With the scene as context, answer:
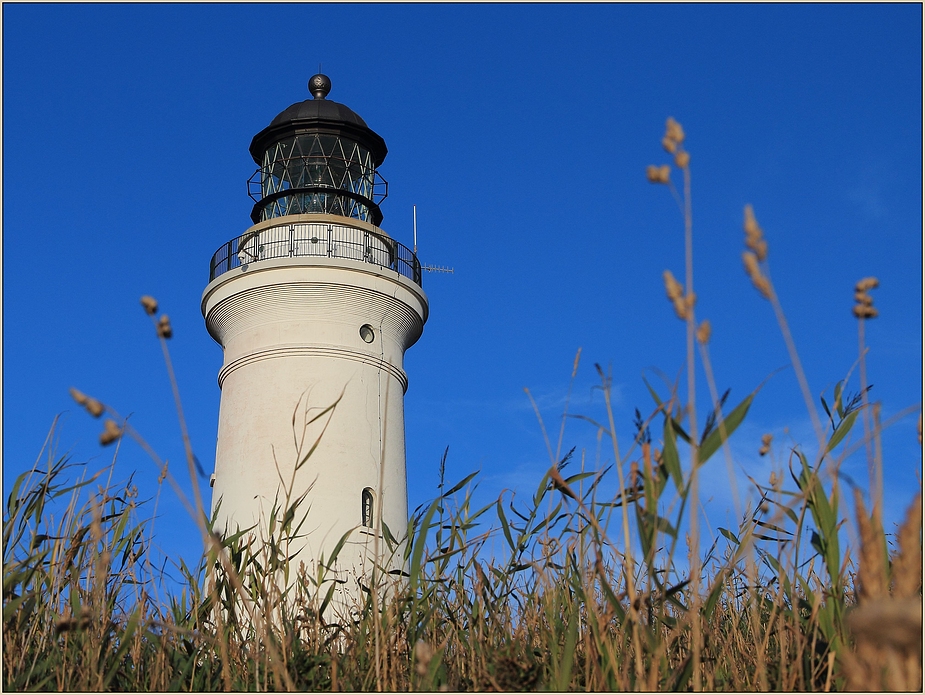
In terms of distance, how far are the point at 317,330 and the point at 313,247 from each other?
4.45 feet

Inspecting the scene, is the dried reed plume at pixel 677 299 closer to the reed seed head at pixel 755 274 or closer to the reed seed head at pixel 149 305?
the reed seed head at pixel 755 274

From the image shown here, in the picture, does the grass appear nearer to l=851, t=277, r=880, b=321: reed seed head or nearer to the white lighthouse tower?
l=851, t=277, r=880, b=321: reed seed head

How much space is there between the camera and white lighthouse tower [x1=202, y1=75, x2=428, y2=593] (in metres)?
11.6

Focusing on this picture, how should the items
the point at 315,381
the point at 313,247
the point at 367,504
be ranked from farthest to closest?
1. the point at 313,247
2. the point at 315,381
3. the point at 367,504

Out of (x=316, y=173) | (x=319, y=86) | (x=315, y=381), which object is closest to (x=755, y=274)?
(x=315, y=381)

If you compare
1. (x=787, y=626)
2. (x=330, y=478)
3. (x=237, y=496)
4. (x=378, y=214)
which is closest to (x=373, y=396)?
(x=330, y=478)

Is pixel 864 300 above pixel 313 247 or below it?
below

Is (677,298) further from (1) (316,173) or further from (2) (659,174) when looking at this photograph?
(1) (316,173)

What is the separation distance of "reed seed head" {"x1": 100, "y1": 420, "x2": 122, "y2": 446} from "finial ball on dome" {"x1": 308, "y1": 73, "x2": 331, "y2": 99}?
Result: 46.1 ft

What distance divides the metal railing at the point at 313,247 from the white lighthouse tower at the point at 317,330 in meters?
0.02

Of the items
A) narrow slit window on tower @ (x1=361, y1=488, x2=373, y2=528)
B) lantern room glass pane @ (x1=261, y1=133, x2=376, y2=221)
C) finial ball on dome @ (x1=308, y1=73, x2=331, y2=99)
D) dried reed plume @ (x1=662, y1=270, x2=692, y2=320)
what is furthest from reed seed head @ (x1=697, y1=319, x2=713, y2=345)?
finial ball on dome @ (x1=308, y1=73, x2=331, y2=99)

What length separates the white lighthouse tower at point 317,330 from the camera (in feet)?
38.0

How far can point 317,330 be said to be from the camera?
40.7 ft

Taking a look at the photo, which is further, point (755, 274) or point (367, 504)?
point (367, 504)
